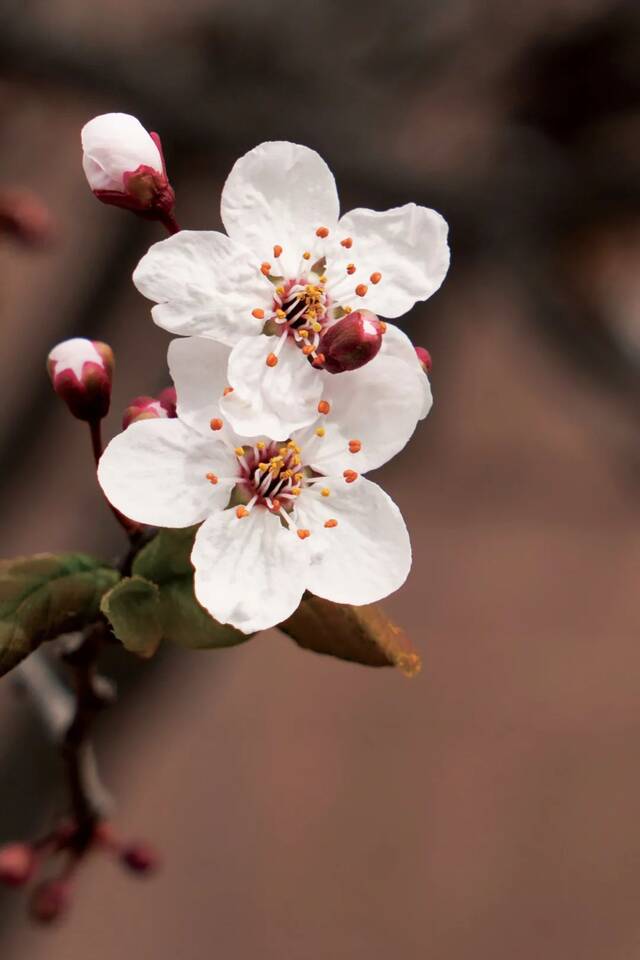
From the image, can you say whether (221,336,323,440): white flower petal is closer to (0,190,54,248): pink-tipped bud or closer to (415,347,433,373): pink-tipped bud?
(415,347,433,373): pink-tipped bud

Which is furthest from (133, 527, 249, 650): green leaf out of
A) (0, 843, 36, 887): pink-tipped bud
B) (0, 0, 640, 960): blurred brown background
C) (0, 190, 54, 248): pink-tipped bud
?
(0, 0, 640, 960): blurred brown background

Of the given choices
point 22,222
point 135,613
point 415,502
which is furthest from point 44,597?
point 415,502

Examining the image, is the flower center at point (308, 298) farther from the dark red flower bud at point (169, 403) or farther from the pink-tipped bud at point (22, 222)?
the pink-tipped bud at point (22, 222)

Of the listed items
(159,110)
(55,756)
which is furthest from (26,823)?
(159,110)

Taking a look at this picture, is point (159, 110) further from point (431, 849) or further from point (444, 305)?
point (431, 849)

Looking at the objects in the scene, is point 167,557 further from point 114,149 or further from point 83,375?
point 114,149

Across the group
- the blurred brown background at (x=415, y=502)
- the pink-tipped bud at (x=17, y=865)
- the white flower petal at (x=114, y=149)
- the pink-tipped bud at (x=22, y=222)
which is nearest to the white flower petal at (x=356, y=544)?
the white flower petal at (x=114, y=149)

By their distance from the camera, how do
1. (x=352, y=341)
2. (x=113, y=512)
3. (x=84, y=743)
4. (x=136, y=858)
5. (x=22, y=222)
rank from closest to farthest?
(x=352, y=341), (x=113, y=512), (x=84, y=743), (x=136, y=858), (x=22, y=222)
